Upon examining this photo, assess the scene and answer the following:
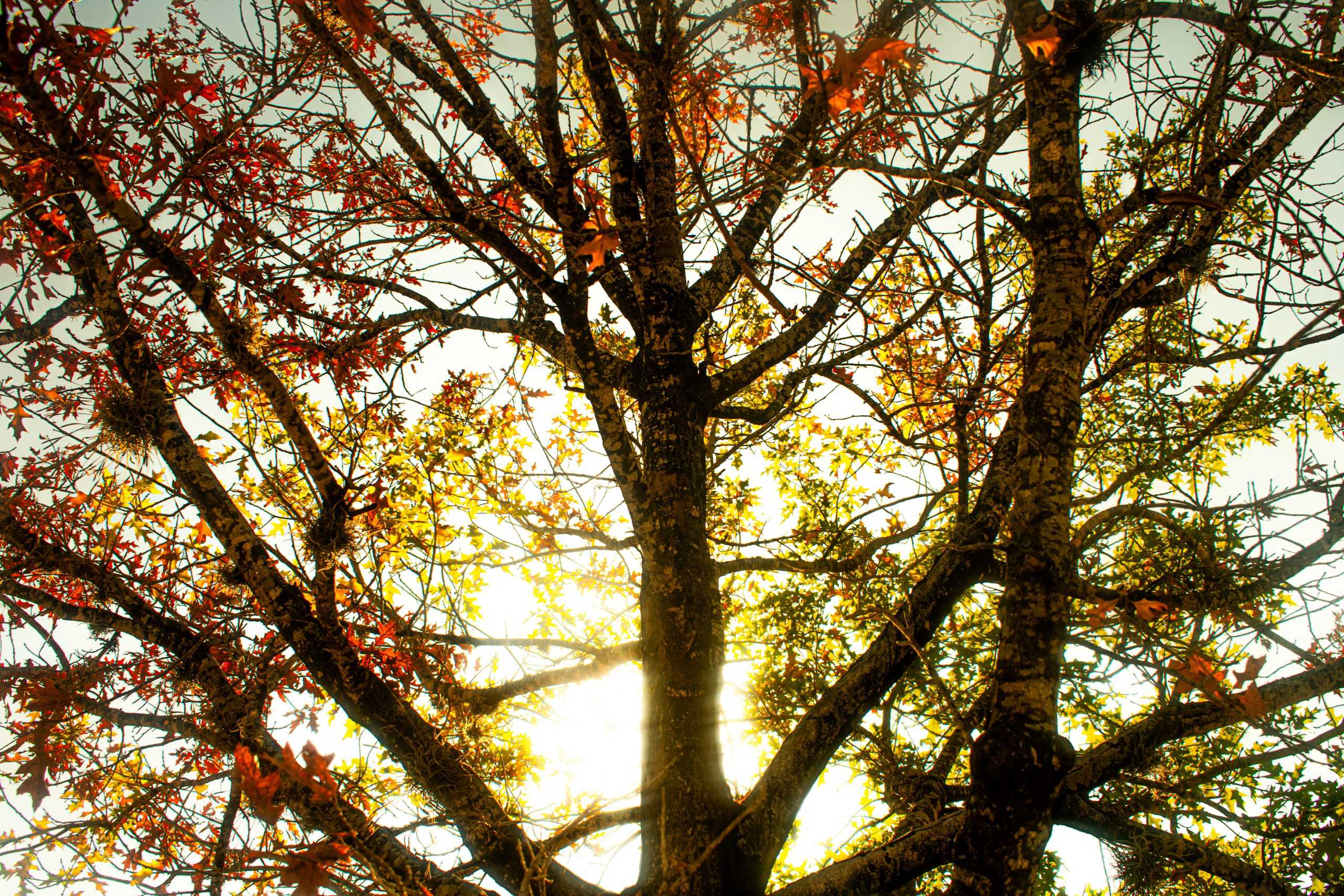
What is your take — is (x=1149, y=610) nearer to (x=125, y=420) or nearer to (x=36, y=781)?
(x=36, y=781)

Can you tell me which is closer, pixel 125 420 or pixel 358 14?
pixel 358 14

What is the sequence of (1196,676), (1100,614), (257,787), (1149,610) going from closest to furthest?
(257,787) < (1196,676) < (1149,610) < (1100,614)

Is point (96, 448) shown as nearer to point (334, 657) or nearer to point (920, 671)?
point (334, 657)

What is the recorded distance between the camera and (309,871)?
1729 millimetres

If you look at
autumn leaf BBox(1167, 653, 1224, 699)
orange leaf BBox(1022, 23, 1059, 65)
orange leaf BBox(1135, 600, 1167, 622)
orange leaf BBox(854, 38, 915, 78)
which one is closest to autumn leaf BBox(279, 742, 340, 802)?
orange leaf BBox(854, 38, 915, 78)

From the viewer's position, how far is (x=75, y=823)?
2369mm

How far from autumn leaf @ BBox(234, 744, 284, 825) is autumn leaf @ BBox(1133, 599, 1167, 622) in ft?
8.80

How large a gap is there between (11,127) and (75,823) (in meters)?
2.33

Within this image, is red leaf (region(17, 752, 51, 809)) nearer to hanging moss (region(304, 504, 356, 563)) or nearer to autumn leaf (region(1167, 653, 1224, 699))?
hanging moss (region(304, 504, 356, 563))

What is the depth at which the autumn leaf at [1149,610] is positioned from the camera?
2.42 metres

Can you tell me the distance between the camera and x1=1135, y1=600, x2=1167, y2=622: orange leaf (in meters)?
2.42

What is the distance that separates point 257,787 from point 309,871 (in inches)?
10.1

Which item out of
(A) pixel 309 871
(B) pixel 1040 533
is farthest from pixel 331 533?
(B) pixel 1040 533

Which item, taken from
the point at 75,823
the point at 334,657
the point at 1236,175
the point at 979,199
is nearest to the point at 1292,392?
the point at 1236,175
